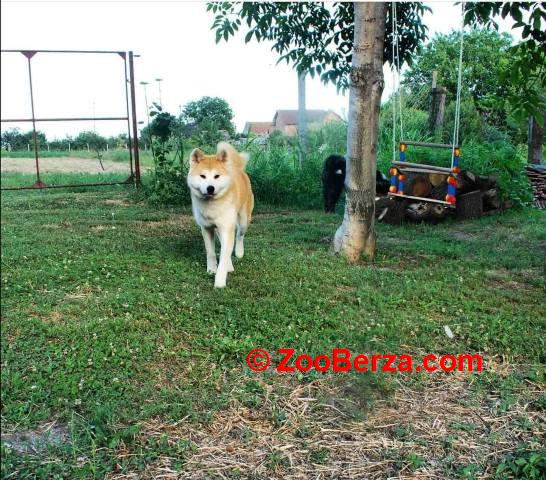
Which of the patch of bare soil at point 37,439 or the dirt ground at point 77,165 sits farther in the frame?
the dirt ground at point 77,165

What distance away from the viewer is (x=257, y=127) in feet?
32.6

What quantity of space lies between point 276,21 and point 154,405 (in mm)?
4295

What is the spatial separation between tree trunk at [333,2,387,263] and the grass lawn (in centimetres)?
24

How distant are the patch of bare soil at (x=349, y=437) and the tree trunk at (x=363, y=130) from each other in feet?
7.16

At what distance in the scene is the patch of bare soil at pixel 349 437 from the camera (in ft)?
7.68

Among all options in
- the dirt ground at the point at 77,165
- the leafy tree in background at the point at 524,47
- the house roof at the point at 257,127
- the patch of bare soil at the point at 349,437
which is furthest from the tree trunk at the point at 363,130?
the house roof at the point at 257,127

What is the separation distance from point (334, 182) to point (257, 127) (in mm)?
2606

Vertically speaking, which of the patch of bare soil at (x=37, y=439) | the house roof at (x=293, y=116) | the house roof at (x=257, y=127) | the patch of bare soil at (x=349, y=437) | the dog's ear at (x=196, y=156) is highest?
the house roof at (x=293, y=116)

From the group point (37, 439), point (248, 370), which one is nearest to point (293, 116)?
point (248, 370)

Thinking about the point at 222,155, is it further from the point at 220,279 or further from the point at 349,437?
the point at 349,437

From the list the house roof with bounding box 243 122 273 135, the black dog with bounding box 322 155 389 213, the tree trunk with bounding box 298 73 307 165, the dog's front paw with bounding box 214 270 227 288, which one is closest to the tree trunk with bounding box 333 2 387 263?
the dog's front paw with bounding box 214 270 227 288

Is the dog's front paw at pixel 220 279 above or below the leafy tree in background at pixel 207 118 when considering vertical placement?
below

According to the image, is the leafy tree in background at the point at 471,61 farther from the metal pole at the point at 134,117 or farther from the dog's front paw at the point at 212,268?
the dog's front paw at the point at 212,268

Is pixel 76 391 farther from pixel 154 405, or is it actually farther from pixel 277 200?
pixel 277 200
